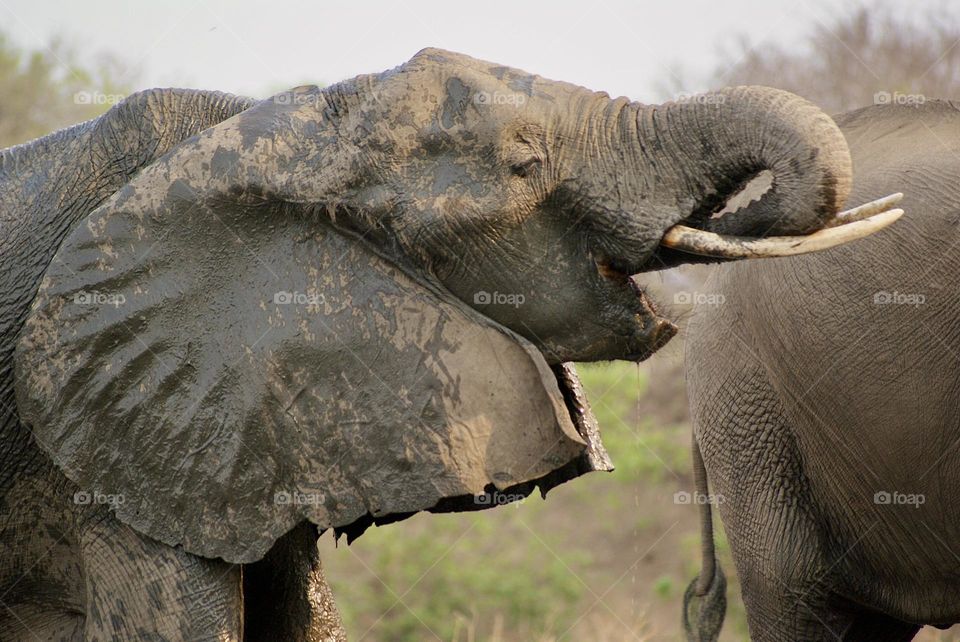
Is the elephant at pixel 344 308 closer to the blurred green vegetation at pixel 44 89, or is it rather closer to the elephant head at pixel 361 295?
the elephant head at pixel 361 295

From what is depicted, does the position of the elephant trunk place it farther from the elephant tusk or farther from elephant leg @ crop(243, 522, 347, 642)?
elephant leg @ crop(243, 522, 347, 642)

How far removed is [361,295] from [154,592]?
749 millimetres

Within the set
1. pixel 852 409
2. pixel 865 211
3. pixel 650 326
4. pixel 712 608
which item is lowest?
pixel 712 608

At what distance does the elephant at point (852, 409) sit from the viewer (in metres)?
Result: 3.81

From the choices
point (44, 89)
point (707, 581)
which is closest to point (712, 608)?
point (707, 581)

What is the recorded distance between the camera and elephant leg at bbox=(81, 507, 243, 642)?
2.94 meters

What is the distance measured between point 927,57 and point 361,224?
8754mm

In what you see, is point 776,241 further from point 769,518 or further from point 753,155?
point 769,518

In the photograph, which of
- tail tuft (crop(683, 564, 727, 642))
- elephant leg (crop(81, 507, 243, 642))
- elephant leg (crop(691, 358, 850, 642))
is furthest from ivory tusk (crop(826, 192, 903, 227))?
tail tuft (crop(683, 564, 727, 642))

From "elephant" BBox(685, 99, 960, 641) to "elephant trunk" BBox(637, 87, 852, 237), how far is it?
3.91ft

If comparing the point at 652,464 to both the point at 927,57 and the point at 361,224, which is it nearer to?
the point at 927,57

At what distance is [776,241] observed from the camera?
2.68m

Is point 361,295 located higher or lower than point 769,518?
higher

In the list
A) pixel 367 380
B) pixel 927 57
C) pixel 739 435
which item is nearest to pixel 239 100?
pixel 367 380
